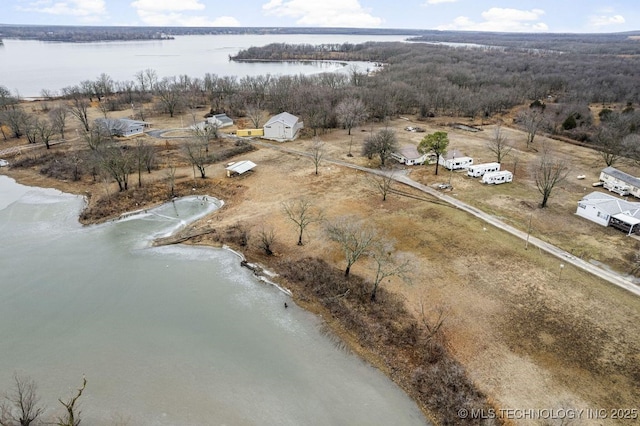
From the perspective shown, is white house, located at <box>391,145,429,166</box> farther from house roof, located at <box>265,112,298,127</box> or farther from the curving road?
house roof, located at <box>265,112,298,127</box>

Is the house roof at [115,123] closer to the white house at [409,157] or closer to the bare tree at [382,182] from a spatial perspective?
the bare tree at [382,182]

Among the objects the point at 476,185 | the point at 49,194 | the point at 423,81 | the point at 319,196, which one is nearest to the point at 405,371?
the point at 319,196

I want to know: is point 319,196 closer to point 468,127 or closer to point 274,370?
point 274,370

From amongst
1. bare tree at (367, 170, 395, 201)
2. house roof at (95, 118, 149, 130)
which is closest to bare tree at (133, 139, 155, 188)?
house roof at (95, 118, 149, 130)

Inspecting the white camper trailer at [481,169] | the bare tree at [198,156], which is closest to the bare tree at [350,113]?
the bare tree at [198,156]

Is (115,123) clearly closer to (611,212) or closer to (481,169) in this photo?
(481,169)

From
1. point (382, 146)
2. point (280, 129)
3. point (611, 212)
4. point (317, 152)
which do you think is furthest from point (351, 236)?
point (280, 129)
